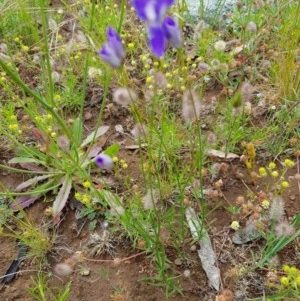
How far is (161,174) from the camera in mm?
1857

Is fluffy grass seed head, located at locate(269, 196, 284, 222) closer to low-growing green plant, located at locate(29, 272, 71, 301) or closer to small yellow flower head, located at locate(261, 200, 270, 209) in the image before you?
small yellow flower head, located at locate(261, 200, 270, 209)

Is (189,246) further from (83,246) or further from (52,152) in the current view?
(52,152)

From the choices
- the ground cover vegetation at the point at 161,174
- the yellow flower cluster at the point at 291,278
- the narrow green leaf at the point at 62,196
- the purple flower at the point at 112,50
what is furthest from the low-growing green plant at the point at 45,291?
the purple flower at the point at 112,50

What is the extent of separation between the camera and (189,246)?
1.65 m

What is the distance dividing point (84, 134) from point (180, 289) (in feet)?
2.88

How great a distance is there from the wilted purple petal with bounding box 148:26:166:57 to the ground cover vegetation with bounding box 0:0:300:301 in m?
0.34

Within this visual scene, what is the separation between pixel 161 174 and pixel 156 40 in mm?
1044

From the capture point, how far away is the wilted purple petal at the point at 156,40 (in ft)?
2.79

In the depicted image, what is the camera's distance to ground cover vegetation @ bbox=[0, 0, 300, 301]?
1525mm

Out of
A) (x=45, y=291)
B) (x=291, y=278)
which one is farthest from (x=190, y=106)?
(x=45, y=291)

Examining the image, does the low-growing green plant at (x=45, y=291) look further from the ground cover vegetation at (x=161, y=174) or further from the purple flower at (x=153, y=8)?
the purple flower at (x=153, y=8)

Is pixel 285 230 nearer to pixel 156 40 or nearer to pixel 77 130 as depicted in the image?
pixel 156 40

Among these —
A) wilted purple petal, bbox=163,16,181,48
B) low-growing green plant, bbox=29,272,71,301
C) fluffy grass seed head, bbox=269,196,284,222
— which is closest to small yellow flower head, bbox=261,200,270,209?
fluffy grass seed head, bbox=269,196,284,222

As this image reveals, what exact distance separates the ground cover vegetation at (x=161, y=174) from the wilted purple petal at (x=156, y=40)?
1.11 feet
